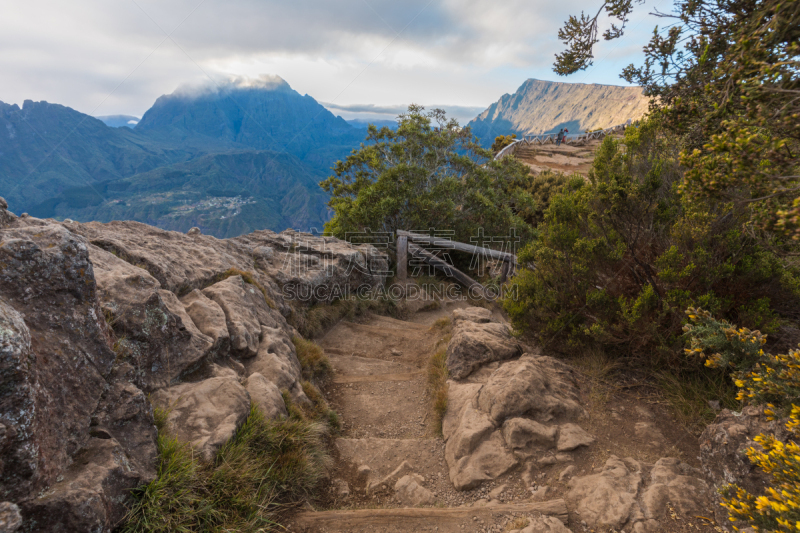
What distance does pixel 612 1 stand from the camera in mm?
4785

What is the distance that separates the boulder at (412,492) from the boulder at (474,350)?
5.75ft

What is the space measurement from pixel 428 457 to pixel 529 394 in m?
1.36

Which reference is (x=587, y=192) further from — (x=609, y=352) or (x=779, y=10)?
(x=779, y=10)

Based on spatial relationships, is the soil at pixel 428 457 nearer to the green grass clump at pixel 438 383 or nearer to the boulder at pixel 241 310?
the green grass clump at pixel 438 383

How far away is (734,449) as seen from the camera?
2.79 m

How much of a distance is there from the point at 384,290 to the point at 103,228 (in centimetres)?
678

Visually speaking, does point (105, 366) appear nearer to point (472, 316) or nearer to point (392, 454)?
point (392, 454)

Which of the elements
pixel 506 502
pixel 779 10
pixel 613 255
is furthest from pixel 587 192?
pixel 506 502

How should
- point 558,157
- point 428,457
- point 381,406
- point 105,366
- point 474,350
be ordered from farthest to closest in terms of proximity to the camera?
point 558,157 → point 381,406 → point 474,350 → point 428,457 → point 105,366

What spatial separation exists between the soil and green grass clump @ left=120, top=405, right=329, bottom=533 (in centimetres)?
30

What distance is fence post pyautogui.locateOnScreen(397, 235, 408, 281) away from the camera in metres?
11.7

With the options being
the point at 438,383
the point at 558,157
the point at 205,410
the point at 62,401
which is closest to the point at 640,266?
the point at 438,383

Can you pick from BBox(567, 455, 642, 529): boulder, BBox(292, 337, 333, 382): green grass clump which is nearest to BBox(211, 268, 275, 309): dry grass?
BBox(292, 337, 333, 382): green grass clump

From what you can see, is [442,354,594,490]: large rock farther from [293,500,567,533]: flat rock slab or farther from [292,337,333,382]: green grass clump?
[292,337,333,382]: green grass clump
